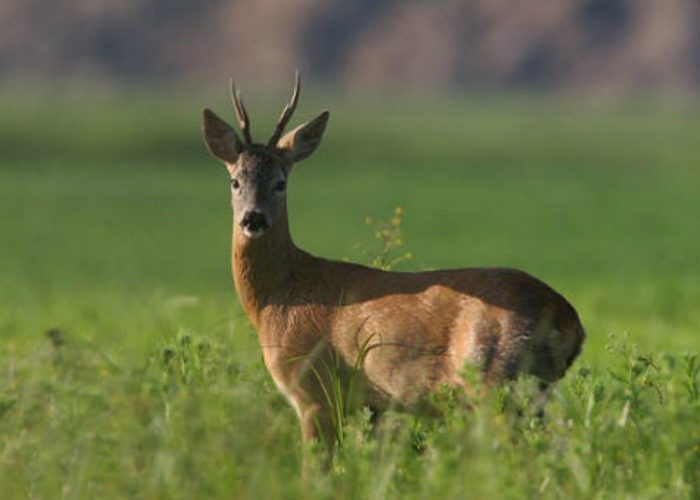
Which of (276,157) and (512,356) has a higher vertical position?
(276,157)

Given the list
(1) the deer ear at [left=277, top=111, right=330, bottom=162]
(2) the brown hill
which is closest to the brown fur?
(1) the deer ear at [left=277, top=111, right=330, bottom=162]

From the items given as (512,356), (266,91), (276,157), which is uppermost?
(266,91)

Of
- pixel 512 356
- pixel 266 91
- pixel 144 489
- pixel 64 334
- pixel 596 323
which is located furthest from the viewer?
pixel 266 91

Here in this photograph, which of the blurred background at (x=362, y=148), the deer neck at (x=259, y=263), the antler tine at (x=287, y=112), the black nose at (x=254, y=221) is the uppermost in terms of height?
the blurred background at (x=362, y=148)

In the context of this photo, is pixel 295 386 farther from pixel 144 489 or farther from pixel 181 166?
pixel 181 166

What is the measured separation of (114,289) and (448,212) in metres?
25.2

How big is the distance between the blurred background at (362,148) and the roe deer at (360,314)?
0.55 m

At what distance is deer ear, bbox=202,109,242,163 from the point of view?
29.3 feet

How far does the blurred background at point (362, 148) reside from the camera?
2817cm

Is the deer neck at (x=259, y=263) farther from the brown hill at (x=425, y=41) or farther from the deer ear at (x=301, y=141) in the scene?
the brown hill at (x=425, y=41)

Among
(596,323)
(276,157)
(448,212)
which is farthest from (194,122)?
(276,157)

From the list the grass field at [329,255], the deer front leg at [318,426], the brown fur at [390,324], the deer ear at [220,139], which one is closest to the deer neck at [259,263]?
the brown fur at [390,324]

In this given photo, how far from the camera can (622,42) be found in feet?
539

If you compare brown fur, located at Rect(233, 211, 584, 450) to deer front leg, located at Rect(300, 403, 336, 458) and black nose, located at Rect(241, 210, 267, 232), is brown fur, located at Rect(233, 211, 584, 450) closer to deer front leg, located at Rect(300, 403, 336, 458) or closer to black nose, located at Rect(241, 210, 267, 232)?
deer front leg, located at Rect(300, 403, 336, 458)
